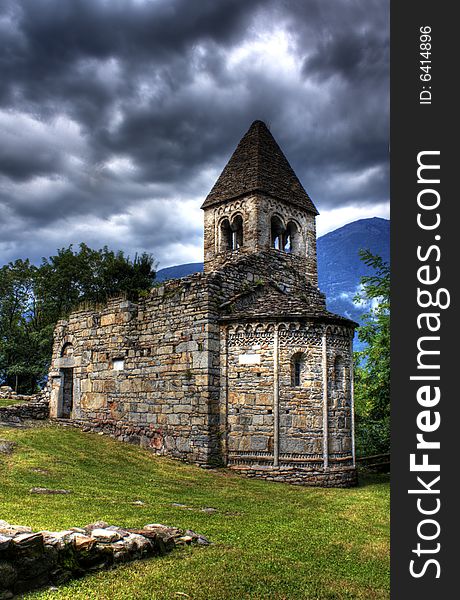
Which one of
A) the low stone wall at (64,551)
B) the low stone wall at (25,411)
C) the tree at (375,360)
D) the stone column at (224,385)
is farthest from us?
the low stone wall at (25,411)

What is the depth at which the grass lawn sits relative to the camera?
557 cm

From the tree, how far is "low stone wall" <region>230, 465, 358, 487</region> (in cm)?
404

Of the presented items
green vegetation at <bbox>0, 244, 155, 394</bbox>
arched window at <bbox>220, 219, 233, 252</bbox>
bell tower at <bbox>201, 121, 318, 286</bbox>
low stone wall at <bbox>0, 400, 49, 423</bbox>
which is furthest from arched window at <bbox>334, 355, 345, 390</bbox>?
green vegetation at <bbox>0, 244, 155, 394</bbox>

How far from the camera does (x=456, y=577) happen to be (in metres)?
3.83

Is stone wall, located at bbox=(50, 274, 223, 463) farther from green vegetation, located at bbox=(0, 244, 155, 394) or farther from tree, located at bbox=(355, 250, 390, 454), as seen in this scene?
green vegetation, located at bbox=(0, 244, 155, 394)

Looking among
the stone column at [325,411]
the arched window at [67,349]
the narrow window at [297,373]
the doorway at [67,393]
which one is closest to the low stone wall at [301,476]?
the stone column at [325,411]

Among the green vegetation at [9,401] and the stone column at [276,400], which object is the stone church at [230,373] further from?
the green vegetation at [9,401]

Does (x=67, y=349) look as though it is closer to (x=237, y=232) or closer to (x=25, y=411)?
(x=25, y=411)

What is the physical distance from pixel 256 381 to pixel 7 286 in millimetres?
30992

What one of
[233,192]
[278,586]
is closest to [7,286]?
[233,192]

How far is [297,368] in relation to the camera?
1427 centimetres

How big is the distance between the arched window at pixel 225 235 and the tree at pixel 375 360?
604 cm

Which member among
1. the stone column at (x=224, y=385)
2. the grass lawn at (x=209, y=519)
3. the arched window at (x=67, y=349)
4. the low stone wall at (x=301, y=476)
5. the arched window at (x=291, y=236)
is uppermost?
the arched window at (x=291, y=236)

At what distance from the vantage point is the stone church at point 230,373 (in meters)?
13.9
